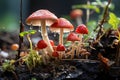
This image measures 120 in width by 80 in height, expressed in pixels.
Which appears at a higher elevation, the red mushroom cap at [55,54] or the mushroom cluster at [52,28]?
the mushroom cluster at [52,28]

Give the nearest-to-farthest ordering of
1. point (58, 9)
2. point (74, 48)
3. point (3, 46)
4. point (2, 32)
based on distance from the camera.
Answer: point (74, 48), point (3, 46), point (2, 32), point (58, 9)

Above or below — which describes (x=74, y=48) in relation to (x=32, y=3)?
below

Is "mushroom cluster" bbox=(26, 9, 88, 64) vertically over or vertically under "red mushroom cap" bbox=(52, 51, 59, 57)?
over

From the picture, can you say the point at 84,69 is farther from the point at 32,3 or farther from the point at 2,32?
the point at 32,3

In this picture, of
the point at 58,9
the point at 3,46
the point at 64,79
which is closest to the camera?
the point at 64,79

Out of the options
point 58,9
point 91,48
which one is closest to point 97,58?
point 91,48

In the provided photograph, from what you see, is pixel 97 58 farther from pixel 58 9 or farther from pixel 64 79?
pixel 58 9

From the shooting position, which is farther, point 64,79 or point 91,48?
point 91,48

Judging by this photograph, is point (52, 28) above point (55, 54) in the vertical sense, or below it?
above

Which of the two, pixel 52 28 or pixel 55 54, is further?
pixel 52 28

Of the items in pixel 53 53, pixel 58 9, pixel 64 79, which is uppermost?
pixel 58 9
